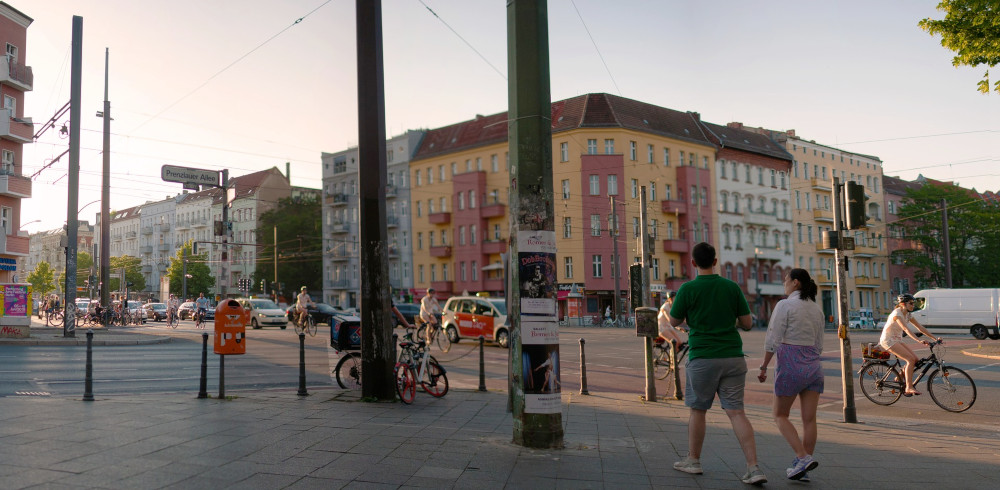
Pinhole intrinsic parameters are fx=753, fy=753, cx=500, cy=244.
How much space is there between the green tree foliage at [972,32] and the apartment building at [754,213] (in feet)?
159

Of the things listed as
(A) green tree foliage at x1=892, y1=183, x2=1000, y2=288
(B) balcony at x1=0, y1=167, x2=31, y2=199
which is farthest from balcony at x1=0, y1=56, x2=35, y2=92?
(A) green tree foliage at x1=892, y1=183, x2=1000, y2=288

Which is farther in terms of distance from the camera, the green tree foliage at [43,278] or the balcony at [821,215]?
the green tree foliage at [43,278]

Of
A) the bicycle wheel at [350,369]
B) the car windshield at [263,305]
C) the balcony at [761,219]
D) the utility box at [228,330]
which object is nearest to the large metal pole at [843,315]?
the bicycle wheel at [350,369]

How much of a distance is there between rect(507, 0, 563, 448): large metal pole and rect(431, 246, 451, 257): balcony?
6099 centimetres

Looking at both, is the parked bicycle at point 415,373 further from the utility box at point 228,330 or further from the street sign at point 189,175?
the street sign at point 189,175

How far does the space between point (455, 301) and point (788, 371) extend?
20.9 metres

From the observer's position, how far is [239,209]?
82188mm

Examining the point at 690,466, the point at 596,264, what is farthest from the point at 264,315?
the point at 690,466

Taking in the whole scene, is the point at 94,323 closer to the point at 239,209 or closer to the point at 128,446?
the point at 128,446

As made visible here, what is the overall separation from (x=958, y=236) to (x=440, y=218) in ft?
158

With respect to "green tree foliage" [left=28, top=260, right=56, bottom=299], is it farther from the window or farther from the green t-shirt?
the green t-shirt

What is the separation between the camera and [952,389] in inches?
451

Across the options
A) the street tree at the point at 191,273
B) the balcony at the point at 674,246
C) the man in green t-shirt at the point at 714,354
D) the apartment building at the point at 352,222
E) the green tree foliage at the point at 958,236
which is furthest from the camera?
the apartment building at the point at 352,222

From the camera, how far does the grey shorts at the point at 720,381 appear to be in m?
6.02
